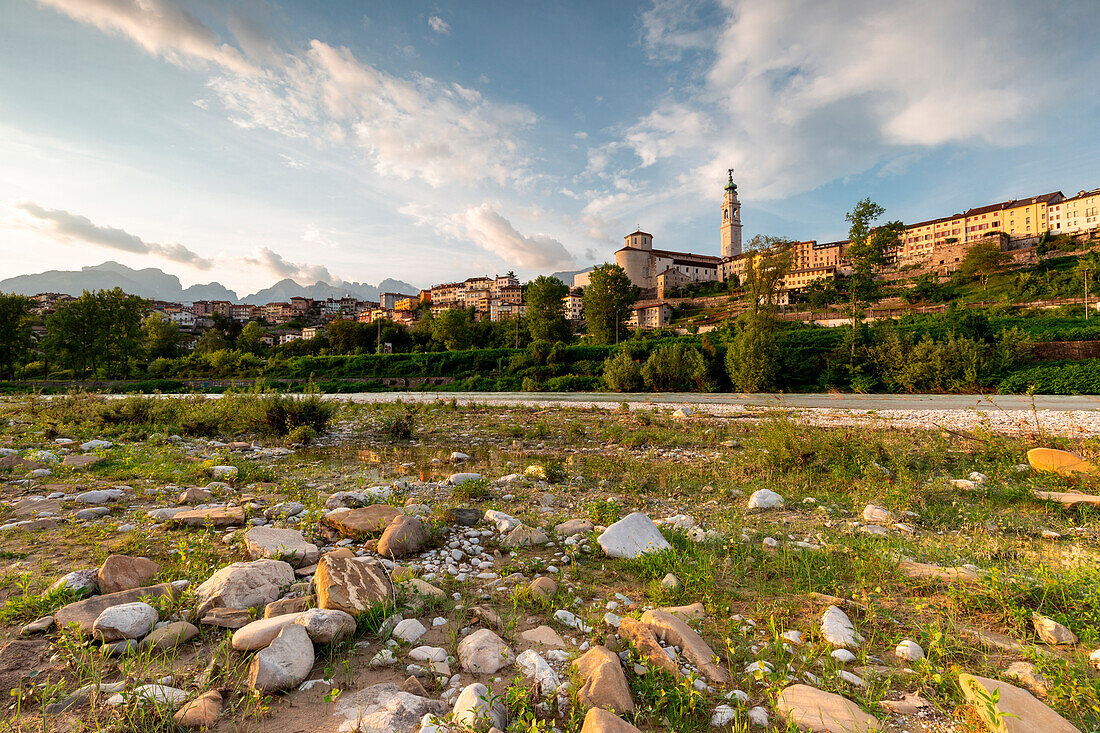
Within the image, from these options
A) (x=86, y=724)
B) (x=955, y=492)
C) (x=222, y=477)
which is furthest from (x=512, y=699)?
(x=955, y=492)

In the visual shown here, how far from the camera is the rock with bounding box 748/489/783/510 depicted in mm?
5653

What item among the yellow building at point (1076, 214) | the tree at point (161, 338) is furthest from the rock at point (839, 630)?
the yellow building at point (1076, 214)

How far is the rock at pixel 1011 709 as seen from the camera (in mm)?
1830

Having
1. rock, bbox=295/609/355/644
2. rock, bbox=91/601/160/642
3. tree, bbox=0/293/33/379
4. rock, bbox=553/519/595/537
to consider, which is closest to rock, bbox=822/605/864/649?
rock, bbox=553/519/595/537

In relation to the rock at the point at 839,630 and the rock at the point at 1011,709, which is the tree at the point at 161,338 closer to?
the rock at the point at 839,630

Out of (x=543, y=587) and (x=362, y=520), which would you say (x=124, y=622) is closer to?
(x=362, y=520)

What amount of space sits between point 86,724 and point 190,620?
962 millimetres

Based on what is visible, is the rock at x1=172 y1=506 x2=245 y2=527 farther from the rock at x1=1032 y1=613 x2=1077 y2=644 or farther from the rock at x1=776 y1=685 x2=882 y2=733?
the rock at x1=1032 y1=613 x2=1077 y2=644

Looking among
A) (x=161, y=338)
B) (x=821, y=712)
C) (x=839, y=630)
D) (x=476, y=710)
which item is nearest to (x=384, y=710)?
(x=476, y=710)

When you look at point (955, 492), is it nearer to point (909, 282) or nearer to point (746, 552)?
point (746, 552)

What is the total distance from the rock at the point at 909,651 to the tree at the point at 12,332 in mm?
63004

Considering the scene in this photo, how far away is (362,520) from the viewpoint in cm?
451

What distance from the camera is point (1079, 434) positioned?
9883 mm

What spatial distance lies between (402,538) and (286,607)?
49.4 inches
